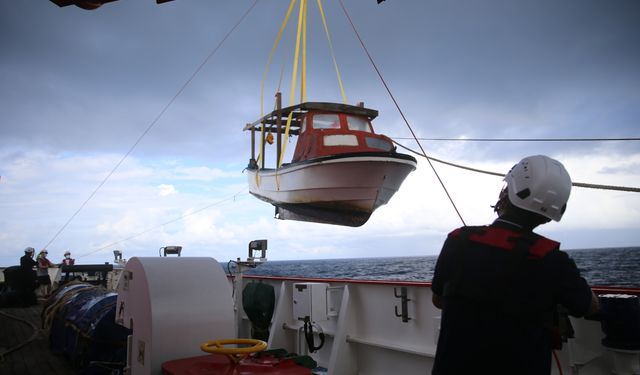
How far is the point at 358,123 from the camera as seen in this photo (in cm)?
1370

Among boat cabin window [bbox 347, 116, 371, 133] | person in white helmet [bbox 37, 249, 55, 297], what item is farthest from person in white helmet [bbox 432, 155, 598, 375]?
person in white helmet [bbox 37, 249, 55, 297]

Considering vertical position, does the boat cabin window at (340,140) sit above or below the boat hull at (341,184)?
above

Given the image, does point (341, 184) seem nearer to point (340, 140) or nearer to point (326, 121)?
point (340, 140)

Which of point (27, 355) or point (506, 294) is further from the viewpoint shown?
point (27, 355)

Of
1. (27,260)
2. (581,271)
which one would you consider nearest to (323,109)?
(27,260)

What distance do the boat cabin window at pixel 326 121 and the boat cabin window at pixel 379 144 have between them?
3.39ft

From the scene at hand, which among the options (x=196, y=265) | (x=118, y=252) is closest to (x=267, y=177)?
(x=118, y=252)

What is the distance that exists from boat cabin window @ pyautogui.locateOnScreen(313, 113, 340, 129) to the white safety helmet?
1145cm

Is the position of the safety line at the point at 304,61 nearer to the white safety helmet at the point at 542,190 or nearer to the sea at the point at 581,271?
the sea at the point at 581,271

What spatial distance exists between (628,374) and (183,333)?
3.07 meters

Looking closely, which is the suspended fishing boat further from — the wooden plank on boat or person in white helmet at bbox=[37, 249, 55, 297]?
person in white helmet at bbox=[37, 249, 55, 297]

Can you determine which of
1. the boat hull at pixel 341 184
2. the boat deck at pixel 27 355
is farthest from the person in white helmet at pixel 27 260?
the boat hull at pixel 341 184

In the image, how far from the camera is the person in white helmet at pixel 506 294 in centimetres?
164

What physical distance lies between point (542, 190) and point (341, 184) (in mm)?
9811
